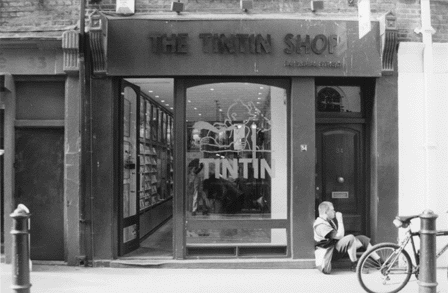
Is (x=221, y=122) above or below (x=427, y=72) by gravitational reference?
below

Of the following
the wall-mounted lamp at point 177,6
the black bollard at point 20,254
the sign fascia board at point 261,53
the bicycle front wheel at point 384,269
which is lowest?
the bicycle front wheel at point 384,269

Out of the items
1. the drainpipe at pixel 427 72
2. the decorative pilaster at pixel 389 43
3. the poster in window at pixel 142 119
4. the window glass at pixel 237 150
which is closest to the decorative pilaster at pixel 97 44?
the window glass at pixel 237 150

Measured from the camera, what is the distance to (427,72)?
8.09m

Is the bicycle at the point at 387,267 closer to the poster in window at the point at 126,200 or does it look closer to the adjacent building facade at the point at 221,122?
the adjacent building facade at the point at 221,122

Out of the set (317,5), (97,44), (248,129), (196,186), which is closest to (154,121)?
(196,186)

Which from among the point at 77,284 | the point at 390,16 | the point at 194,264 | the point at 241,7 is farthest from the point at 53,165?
the point at 390,16

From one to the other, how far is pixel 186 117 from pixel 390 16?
12.1ft

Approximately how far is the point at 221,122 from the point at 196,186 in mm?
1184

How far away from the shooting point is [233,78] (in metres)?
8.54

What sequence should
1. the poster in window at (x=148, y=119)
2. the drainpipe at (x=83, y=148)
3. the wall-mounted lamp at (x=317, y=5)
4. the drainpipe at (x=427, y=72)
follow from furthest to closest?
the poster in window at (x=148, y=119)
the wall-mounted lamp at (x=317, y=5)
the drainpipe at (x=83, y=148)
the drainpipe at (x=427, y=72)

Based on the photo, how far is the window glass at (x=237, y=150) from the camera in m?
8.60

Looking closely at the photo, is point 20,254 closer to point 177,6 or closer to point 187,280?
point 187,280

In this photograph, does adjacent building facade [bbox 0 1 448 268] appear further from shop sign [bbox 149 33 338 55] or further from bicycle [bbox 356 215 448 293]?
bicycle [bbox 356 215 448 293]

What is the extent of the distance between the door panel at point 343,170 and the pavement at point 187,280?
1.16 m
